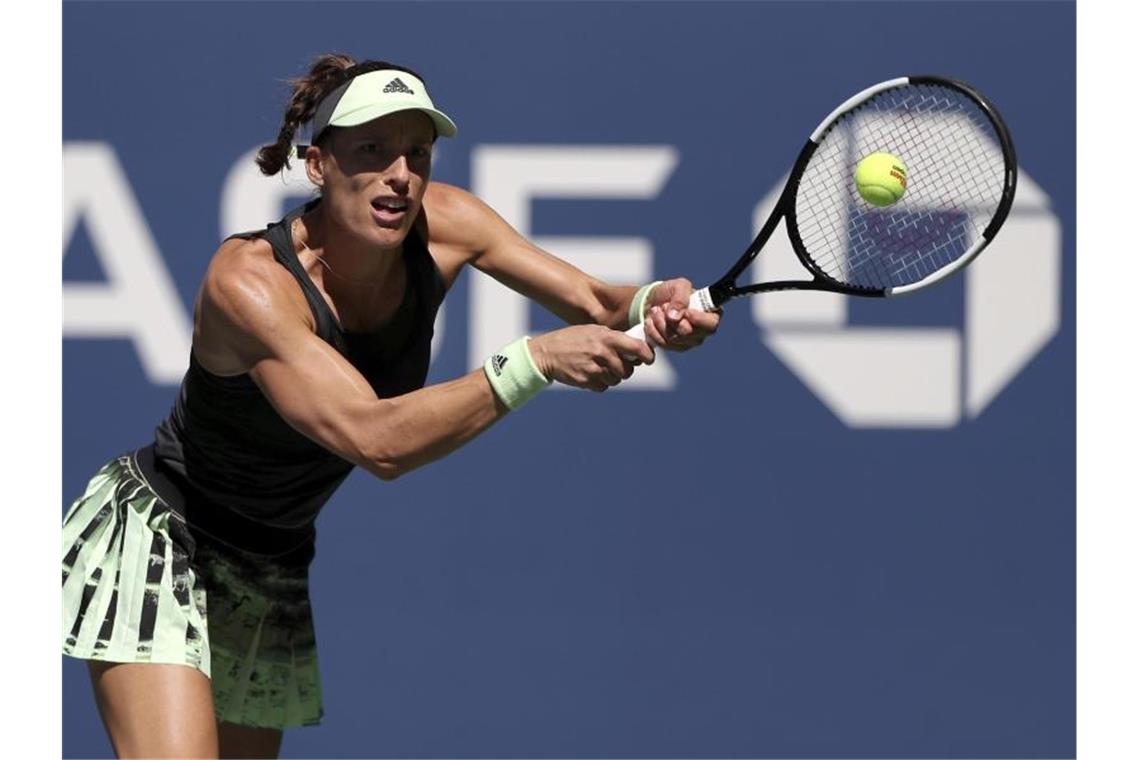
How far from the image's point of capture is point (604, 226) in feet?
14.3

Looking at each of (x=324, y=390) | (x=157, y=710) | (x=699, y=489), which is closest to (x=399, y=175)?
(x=324, y=390)

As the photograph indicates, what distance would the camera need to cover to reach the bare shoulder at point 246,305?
293 cm

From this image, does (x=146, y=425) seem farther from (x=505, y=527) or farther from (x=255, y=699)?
(x=255, y=699)

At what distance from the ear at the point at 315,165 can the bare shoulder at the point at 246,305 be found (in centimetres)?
14

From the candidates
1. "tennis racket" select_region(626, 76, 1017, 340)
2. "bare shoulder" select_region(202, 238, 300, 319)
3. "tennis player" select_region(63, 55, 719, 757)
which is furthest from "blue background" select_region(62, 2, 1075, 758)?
"bare shoulder" select_region(202, 238, 300, 319)

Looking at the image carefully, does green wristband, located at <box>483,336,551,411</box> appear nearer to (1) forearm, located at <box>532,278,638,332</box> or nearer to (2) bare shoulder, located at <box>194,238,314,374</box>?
(2) bare shoulder, located at <box>194,238,314,374</box>

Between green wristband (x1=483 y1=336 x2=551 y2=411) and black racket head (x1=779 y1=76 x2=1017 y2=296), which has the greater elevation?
Answer: black racket head (x1=779 y1=76 x2=1017 y2=296)

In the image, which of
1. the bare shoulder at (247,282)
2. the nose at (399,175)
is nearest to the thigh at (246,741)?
the bare shoulder at (247,282)

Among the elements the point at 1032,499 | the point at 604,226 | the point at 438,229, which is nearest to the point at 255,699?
the point at 438,229

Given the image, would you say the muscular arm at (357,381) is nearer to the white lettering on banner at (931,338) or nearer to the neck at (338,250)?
the neck at (338,250)

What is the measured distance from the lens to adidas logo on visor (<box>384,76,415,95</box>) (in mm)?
3021

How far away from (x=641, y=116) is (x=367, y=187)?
141 cm

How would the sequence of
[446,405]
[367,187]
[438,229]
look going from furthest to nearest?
1. [438,229]
2. [367,187]
3. [446,405]

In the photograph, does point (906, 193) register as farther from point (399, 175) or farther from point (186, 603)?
point (186, 603)
